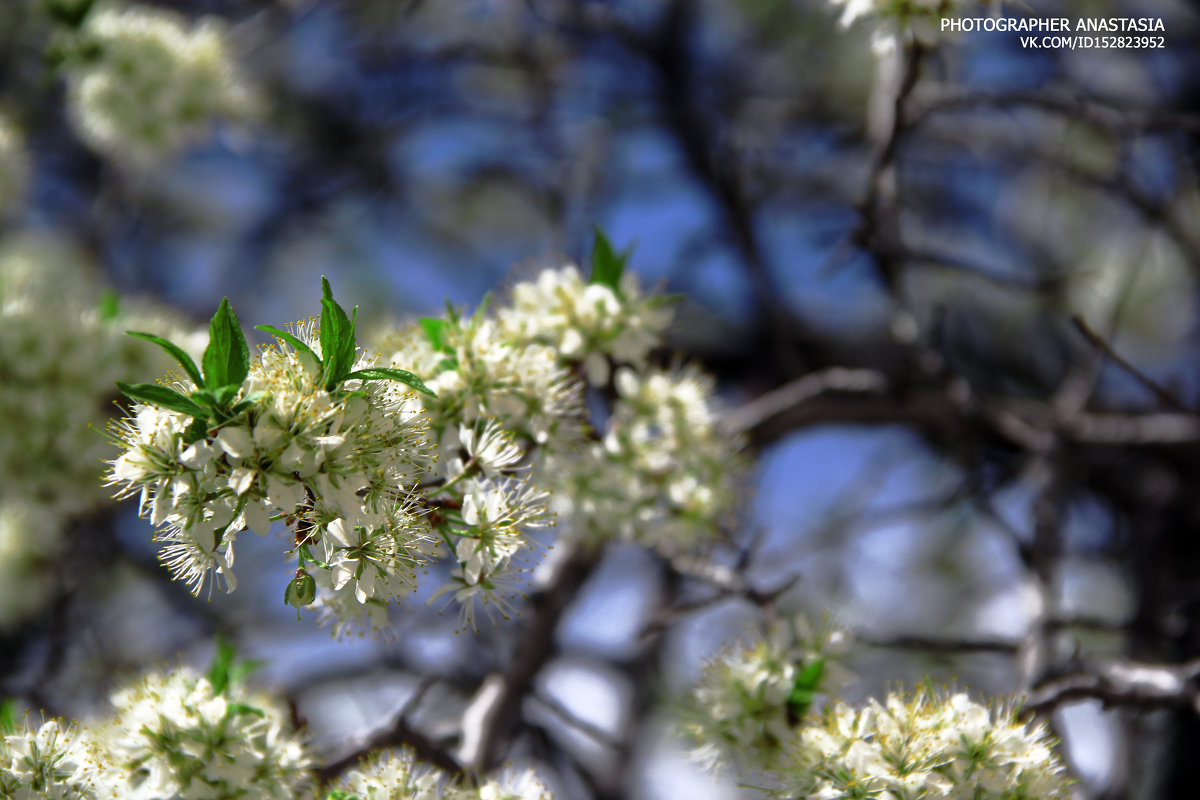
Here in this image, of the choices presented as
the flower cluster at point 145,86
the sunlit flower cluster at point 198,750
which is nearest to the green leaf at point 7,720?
the sunlit flower cluster at point 198,750

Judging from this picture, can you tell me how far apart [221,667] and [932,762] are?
1.32 m

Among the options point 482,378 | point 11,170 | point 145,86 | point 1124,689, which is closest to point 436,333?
point 482,378

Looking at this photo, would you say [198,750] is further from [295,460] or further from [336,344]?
[336,344]

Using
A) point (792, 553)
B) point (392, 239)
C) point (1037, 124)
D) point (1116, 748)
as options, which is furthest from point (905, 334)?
point (392, 239)

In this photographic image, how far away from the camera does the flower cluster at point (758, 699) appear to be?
5.76 feet

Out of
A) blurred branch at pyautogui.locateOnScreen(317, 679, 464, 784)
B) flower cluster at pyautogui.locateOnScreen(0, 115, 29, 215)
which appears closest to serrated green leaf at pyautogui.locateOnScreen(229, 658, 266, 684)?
blurred branch at pyautogui.locateOnScreen(317, 679, 464, 784)

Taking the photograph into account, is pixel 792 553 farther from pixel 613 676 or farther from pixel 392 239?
pixel 392 239

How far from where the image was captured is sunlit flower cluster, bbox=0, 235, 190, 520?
7.72 feet

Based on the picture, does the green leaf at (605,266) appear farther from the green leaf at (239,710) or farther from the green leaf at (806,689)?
the green leaf at (239,710)

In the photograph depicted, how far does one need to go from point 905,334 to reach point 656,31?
2.28 metres

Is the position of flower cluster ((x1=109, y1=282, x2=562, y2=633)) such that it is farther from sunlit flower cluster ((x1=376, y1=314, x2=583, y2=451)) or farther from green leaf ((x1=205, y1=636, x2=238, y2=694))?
green leaf ((x1=205, y1=636, x2=238, y2=694))

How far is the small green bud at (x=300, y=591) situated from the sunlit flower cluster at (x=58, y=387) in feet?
4.03

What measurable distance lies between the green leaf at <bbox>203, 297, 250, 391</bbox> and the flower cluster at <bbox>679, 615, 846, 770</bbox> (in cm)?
111

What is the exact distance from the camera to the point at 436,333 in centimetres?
164
